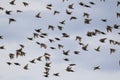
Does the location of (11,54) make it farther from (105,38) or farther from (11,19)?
(105,38)

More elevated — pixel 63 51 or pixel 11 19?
pixel 11 19

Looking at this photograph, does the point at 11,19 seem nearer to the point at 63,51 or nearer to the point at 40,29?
the point at 40,29

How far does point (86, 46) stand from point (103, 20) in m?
3.41

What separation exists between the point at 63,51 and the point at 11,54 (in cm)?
586

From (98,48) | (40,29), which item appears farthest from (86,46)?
(40,29)

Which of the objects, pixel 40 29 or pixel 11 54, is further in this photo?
pixel 11 54

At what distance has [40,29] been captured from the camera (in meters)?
37.1

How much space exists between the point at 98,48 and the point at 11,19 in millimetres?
9178

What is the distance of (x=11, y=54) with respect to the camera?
1612 inches

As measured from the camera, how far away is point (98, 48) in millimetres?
38875

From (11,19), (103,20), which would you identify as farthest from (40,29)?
(103,20)

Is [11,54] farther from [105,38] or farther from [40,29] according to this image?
[105,38]

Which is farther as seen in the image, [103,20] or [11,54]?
[11,54]

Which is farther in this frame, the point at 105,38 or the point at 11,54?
the point at 11,54
